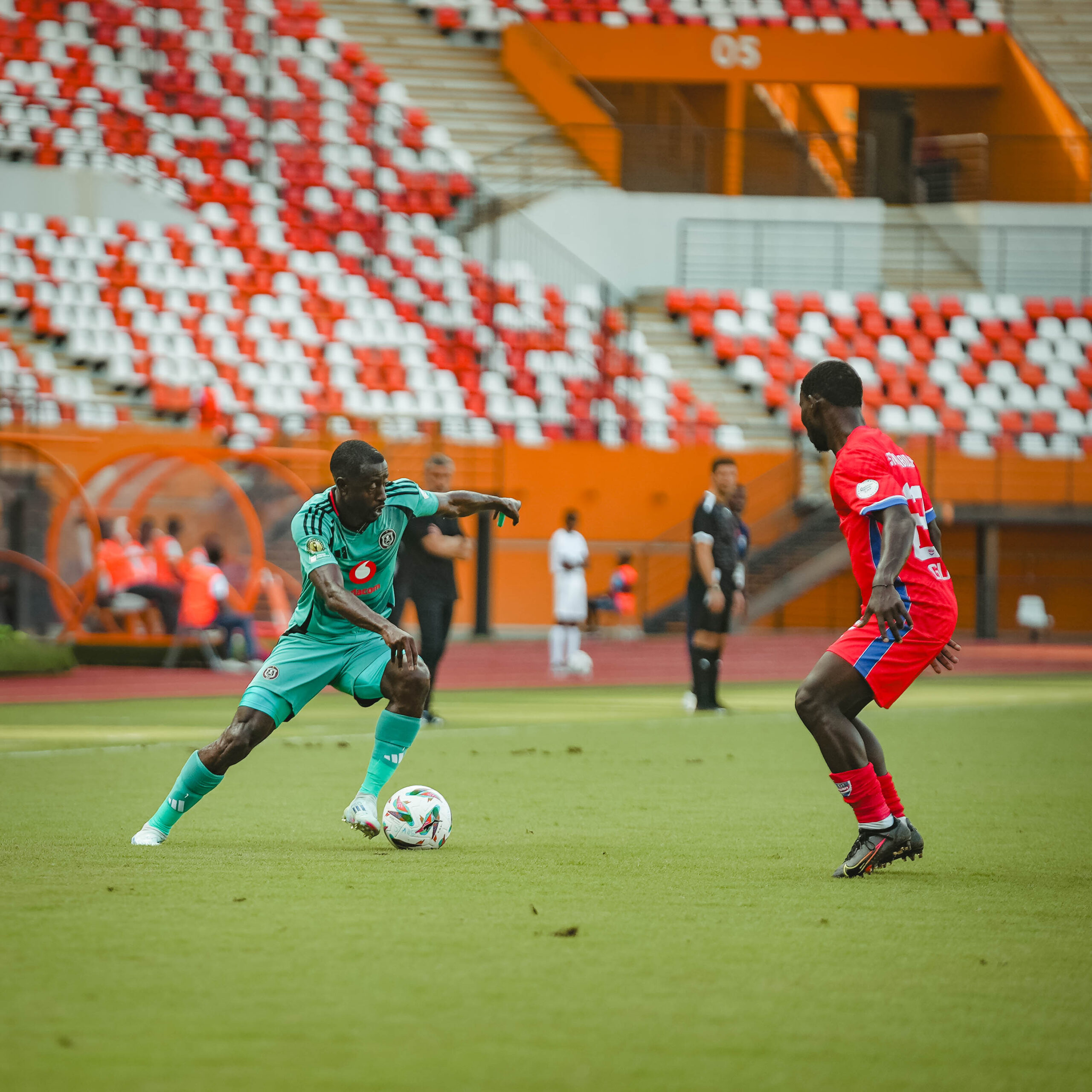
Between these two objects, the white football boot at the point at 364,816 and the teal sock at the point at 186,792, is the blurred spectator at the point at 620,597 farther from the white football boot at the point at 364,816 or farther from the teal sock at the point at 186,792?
the teal sock at the point at 186,792

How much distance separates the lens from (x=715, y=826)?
762cm

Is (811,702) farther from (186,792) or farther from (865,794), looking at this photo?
(186,792)

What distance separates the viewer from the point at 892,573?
596 centimetres

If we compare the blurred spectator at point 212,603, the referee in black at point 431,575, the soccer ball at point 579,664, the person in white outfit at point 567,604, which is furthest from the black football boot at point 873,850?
the blurred spectator at point 212,603

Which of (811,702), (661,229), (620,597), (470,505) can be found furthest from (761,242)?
(811,702)

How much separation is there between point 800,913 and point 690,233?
27.5 meters

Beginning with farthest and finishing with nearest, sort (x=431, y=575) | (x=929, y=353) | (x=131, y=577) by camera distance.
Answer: (x=929, y=353)
(x=131, y=577)
(x=431, y=575)

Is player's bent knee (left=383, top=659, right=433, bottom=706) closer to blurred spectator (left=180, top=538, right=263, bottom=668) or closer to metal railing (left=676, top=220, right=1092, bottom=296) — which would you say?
blurred spectator (left=180, top=538, right=263, bottom=668)

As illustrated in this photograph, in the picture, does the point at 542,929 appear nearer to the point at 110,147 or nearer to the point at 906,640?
the point at 906,640

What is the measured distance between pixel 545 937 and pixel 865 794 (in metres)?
1.81

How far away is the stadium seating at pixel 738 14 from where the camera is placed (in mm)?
34500

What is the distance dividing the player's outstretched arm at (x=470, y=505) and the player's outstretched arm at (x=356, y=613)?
82 cm

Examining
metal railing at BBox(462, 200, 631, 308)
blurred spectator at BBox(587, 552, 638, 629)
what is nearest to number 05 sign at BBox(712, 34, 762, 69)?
metal railing at BBox(462, 200, 631, 308)

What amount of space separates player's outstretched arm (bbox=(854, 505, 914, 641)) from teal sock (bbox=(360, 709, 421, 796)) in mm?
2129
